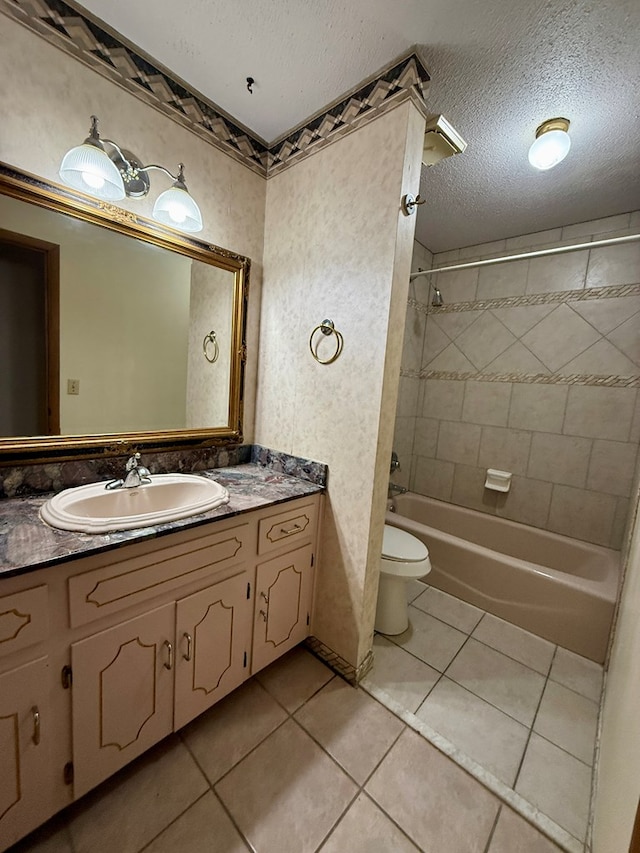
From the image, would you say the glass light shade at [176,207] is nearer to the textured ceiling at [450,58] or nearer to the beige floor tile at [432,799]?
the textured ceiling at [450,58]

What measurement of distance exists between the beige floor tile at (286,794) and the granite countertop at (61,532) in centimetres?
85

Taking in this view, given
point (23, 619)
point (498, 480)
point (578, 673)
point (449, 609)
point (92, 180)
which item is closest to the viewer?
point (23, 619)

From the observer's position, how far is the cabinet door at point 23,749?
2.50 feet

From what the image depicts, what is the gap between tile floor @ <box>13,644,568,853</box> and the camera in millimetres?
928

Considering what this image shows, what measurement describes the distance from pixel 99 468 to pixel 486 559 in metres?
2.08

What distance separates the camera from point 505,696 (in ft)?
4.70

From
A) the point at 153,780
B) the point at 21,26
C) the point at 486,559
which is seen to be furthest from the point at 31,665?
the point at 486,559

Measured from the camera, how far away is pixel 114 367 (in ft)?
4.31

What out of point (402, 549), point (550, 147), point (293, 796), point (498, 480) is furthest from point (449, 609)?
point (550, 147)

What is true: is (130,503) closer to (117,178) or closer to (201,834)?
(201,834)

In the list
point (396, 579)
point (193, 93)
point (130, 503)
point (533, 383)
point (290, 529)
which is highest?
point (193, 93)

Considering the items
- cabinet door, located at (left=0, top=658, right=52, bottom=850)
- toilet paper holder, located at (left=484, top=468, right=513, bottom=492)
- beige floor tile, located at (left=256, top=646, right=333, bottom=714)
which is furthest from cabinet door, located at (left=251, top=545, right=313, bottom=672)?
toilet paper holder, located at (left=484, top=468, right=513, bottom=492)

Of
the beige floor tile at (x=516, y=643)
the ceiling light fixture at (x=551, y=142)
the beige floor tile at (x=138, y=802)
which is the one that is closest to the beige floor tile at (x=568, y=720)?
the beige floor tile at (x=516, y=643)

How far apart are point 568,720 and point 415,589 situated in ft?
3.03
